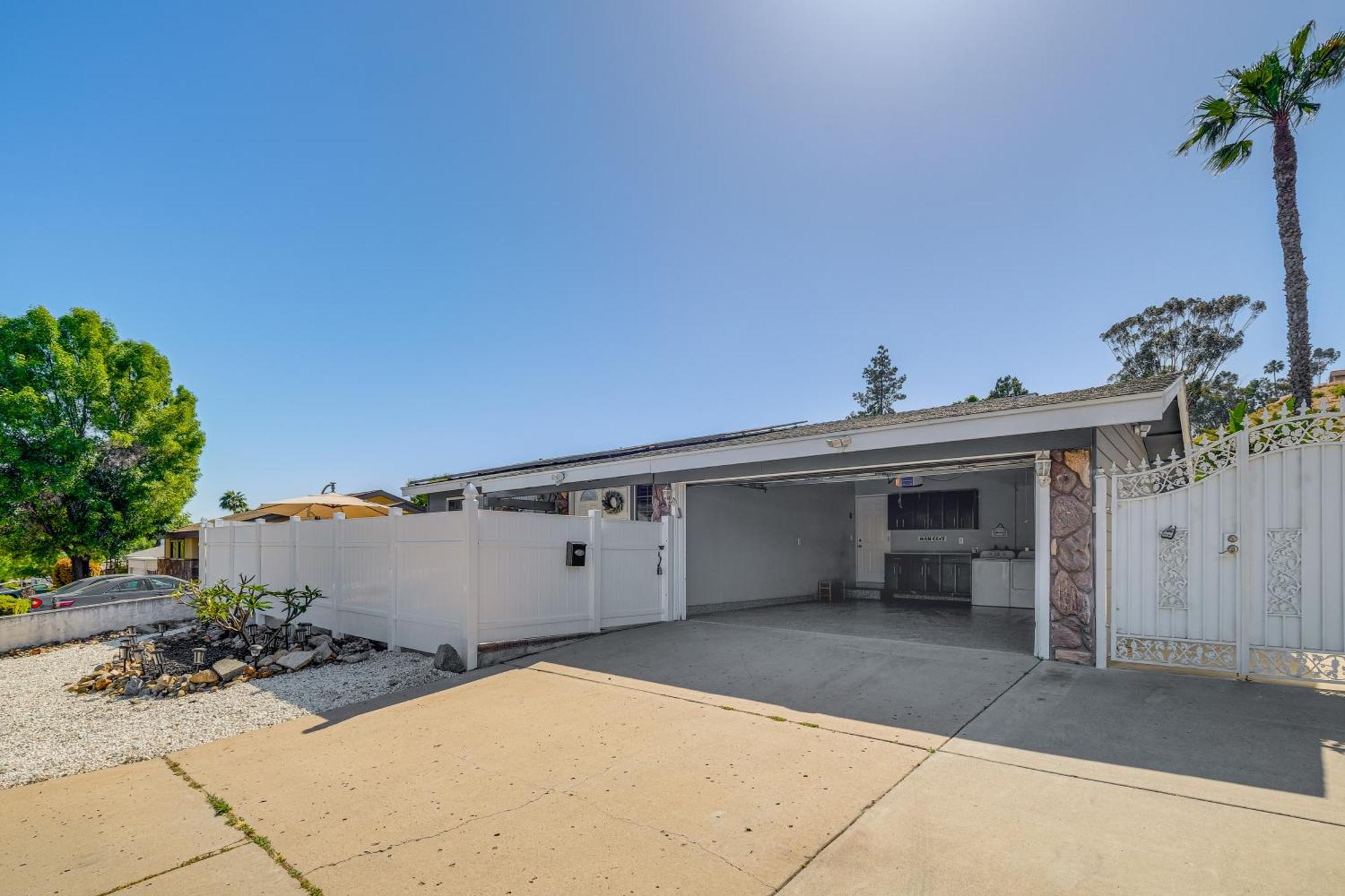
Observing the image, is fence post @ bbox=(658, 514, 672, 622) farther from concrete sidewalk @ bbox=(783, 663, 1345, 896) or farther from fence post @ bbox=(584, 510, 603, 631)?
concrete sidewalk @ bbox=(783, 663, 1345, 896)

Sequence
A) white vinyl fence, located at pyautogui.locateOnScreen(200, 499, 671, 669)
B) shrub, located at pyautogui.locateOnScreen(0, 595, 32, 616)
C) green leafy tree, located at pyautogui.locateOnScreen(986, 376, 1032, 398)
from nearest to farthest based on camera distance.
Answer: white vinyl fence, located at pyautogui.locateOnScreen(200, 499, 671, 669) → shrub, located at pyautogui.locateOnScreen(0, 595, 32, 616) → green leafy tree, located at pyautogui.locateOnScreen(986, 376, 1032, 398)

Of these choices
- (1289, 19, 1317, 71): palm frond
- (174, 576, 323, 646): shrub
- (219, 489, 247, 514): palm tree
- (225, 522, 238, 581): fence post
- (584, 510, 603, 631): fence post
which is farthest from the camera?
(219, 489, 247, 514): palm tree

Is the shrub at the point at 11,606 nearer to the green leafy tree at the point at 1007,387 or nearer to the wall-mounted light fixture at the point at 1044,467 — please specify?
the wall-mounted light fixture at the point at 1044,467

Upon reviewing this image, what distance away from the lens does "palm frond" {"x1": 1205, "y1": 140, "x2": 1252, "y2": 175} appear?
39.7ft

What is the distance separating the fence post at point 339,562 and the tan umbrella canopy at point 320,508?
0.45m

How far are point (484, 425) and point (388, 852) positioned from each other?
1609 centimetres

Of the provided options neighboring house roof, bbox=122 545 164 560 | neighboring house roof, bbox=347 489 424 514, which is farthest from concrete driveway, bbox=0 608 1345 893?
neighboring house roof, bbox=122 545 164 560

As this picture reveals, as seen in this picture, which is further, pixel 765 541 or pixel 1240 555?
pixel 765 541

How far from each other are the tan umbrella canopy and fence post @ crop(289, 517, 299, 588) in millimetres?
181

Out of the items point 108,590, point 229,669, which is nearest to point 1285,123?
point 229,669

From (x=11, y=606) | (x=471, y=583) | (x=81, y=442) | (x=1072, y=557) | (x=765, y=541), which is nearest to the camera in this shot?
(x=1072, y=557)

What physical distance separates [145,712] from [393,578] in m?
2.86

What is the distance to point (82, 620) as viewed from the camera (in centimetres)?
1128

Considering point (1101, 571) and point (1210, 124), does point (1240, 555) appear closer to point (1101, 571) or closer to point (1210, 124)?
point (1101, 571)
